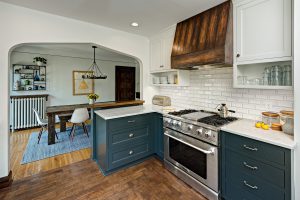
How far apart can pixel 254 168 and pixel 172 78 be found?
6.56 feet

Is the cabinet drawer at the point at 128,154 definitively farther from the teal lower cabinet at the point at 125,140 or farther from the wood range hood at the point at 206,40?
the wood range hood at the point at 206,40

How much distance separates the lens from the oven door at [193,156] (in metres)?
1.73

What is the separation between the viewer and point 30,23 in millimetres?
2109

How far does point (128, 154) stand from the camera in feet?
7.97

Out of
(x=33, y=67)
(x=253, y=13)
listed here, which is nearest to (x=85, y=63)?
(x=33, y=67)

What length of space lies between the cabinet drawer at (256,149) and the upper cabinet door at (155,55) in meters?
1.96

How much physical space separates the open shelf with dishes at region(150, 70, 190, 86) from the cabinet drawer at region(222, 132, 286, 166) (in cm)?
133

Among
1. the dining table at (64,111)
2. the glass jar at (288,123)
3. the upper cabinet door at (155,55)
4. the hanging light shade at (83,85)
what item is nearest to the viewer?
the glass jar at (288,123)

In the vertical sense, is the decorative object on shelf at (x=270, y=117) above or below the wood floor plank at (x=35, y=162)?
above

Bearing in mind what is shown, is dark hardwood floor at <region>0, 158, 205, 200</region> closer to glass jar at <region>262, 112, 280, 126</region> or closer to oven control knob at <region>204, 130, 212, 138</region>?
oven control knob at <region>204, 130, 212, 138</region>

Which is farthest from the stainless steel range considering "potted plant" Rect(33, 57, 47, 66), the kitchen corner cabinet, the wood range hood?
"potted plant" Rect(33, 57, 47, 66)

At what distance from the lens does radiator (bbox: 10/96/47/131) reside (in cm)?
439

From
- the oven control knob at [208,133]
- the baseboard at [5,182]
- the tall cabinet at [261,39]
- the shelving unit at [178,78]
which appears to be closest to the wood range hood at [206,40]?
the tall cabinet at [261,39]

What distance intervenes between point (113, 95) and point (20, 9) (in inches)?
175
